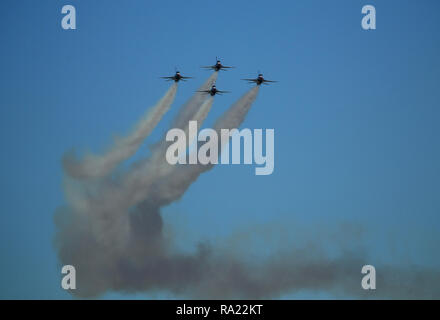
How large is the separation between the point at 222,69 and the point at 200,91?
2.97 metres

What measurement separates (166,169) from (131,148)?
3.98 meters

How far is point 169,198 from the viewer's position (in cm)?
11731

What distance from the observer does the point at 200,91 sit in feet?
370
